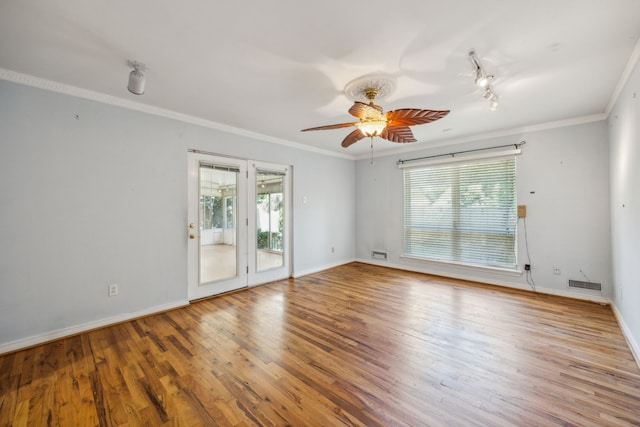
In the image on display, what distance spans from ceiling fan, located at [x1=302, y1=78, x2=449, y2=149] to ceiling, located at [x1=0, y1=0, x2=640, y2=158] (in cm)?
14

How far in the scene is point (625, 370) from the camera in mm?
2053

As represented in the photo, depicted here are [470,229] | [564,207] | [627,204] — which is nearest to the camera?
[627,204]

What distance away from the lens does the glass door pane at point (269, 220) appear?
4.48 metres

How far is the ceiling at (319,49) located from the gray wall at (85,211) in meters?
0.35

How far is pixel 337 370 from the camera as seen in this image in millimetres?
2098

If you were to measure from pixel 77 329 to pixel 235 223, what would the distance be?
2.12 meters

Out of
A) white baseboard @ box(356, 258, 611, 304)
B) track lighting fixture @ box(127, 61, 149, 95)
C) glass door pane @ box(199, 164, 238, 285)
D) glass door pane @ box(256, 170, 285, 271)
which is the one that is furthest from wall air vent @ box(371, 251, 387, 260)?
track lighting fixture @ box(127, 61, 149, 95)

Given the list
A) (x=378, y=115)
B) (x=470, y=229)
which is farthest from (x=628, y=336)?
(x=378, y=115)

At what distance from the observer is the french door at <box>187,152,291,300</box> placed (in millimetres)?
3672

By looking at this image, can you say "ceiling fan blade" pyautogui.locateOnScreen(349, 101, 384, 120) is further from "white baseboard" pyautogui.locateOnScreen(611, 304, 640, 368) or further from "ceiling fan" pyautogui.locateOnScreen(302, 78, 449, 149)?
"white baseboard" pyautogui.locateOnScreen(611, 304, 640, 368)

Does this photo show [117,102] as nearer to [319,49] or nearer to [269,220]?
[319,49]

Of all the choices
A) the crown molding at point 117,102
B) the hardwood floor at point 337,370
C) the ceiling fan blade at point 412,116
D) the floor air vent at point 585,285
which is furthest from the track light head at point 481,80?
the floor air vent at point 585,285

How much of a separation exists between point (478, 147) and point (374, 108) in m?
3.18

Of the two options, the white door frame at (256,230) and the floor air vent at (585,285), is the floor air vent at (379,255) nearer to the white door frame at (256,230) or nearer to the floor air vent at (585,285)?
the white door frame at (256,230)
